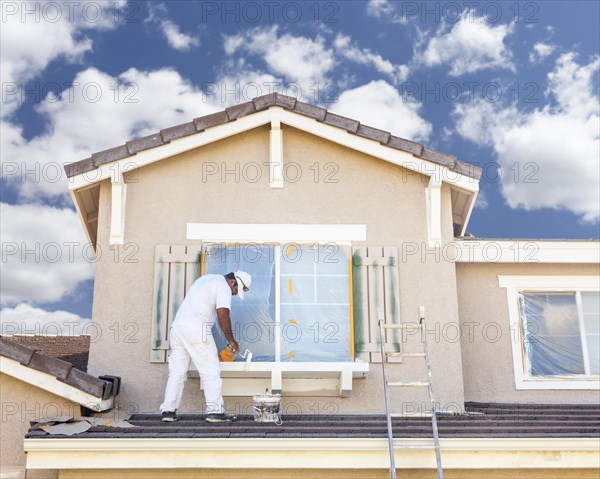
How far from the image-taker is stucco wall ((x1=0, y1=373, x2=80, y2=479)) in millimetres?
7926

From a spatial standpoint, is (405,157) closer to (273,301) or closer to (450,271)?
(450,271)

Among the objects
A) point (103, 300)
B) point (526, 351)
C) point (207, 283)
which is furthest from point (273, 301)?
point (526, 351)

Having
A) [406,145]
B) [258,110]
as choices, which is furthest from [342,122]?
[258,110]

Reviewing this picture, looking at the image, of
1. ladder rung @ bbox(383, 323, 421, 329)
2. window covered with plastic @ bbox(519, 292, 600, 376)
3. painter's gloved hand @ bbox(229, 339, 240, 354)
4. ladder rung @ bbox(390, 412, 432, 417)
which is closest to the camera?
painter's gloved hand @ bbox(229, 339, 240, 354)

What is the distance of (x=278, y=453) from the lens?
281 inches

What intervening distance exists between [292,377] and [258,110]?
133 inches

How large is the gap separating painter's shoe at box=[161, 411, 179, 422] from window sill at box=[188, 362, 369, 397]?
24.9 inches

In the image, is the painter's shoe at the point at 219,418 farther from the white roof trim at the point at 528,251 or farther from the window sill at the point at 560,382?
the window sill at the point at 560,382

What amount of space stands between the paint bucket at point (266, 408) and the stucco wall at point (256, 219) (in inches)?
30.5

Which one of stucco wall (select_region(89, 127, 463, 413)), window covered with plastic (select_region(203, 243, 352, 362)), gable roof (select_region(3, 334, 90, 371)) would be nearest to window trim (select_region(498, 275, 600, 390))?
stucco wall (select_region(89, 127, 463, 413))

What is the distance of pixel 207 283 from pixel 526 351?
4330 mm

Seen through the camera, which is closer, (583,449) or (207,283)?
(583,449)

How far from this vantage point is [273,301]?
900 centimetres

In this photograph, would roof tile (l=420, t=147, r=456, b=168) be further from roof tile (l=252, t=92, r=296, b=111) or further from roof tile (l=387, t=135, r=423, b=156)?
roof tile (l=252, t=92, r=296, b=111)
